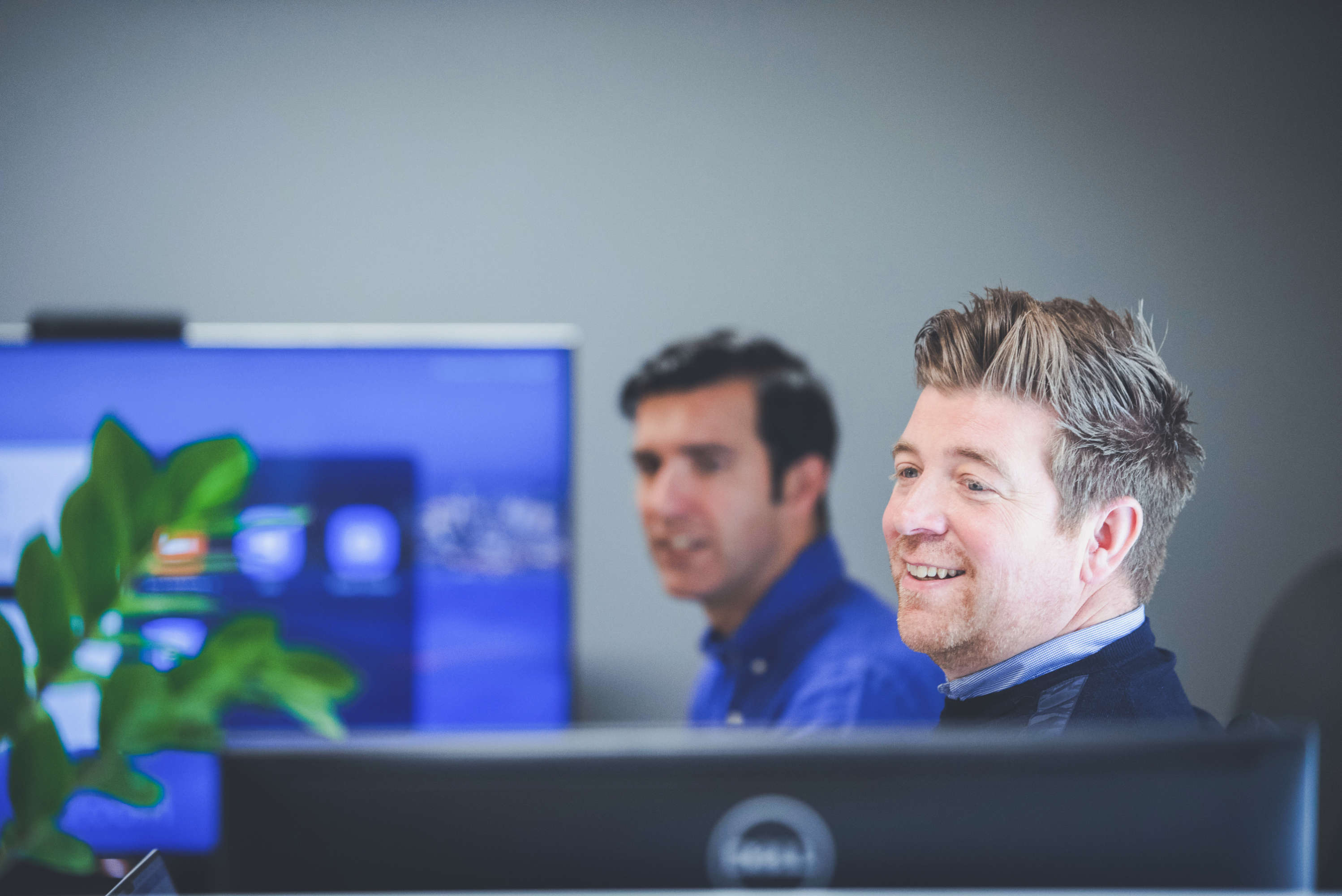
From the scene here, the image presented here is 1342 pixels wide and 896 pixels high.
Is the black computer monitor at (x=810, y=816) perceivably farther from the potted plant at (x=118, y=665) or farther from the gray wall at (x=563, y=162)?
the gray wall at (x=563, y=162)

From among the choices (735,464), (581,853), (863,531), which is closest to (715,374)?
(735,464)

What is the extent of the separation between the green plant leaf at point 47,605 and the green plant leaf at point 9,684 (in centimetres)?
2

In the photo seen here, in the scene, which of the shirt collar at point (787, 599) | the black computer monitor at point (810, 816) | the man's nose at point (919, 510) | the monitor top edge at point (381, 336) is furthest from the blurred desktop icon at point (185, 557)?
the man's nose at point (919, 510)

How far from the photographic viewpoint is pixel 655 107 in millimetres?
1762

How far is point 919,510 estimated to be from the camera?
871 mm

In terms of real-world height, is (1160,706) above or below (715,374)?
below

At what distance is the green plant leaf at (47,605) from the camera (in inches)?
26.7

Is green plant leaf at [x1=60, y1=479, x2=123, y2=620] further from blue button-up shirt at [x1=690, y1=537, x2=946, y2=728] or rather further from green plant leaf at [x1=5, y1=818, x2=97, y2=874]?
blue button-up shirt at [x1=690, y1=537, x2=946, y2=728]

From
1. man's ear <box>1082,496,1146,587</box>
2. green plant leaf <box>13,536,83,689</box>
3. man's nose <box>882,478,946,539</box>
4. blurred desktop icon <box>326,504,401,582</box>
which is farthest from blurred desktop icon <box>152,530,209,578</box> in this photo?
man's ear <box>1082,496,1146,587</box>

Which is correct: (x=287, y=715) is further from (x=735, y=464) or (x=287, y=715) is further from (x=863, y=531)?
(x=863, y=531)

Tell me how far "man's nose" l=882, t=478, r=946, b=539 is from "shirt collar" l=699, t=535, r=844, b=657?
635 mm

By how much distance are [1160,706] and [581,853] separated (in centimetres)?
58

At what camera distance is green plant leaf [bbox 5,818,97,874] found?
0.65m

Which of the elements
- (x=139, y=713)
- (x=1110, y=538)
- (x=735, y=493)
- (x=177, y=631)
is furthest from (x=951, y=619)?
(x=177, y=631)
